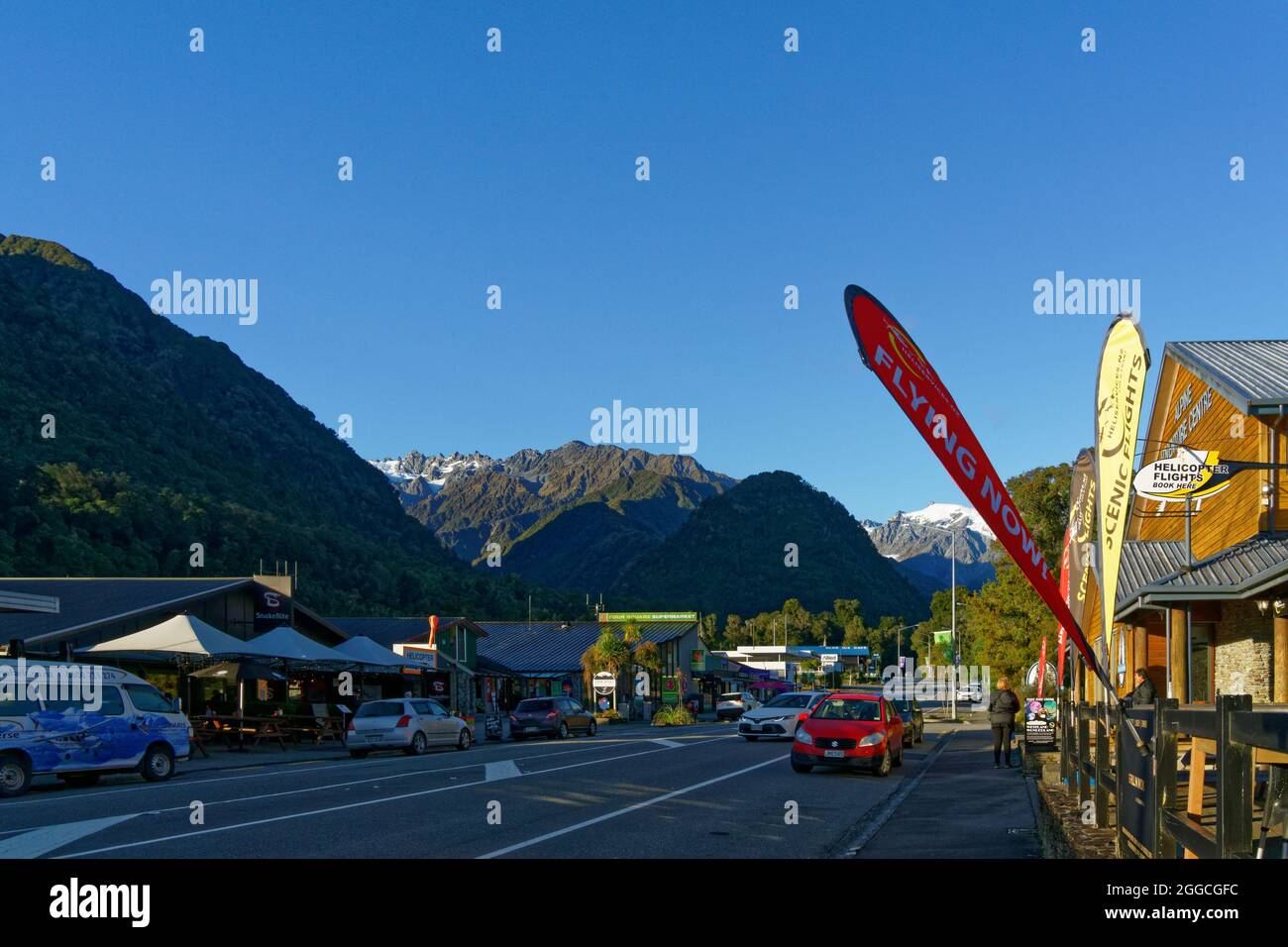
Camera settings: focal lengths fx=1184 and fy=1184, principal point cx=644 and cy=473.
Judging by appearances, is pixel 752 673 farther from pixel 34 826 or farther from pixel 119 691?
pixel 34 826

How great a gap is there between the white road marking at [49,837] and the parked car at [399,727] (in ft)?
51.7

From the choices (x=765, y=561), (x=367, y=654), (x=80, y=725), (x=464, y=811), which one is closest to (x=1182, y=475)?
(x=464, y=811)

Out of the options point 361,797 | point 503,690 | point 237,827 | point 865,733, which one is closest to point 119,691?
point 361,797

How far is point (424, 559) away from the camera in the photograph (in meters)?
135

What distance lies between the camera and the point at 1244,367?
22859mm

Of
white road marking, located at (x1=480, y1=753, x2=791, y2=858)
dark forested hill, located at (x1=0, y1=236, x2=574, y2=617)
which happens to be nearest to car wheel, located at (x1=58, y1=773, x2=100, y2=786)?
white road marking, located at (x1=480, y1=753, x2=791, y2=858)

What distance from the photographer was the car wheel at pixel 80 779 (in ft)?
70.5

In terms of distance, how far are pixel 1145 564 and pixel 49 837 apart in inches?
745

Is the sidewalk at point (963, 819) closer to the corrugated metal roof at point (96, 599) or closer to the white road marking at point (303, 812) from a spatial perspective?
the white road marking at point (303, 812)

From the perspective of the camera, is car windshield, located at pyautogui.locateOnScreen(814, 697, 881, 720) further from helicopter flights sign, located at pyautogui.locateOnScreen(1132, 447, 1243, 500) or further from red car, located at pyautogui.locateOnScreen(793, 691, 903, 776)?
helicopter flights sign, located at pyautogui.locateOnScreen(1132, 447, 1243, 500)

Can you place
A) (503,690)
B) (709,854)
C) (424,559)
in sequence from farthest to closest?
(424,559)
(503,690)
(709,854)

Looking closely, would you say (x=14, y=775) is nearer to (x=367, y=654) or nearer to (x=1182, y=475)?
(x=1182, y=475)
